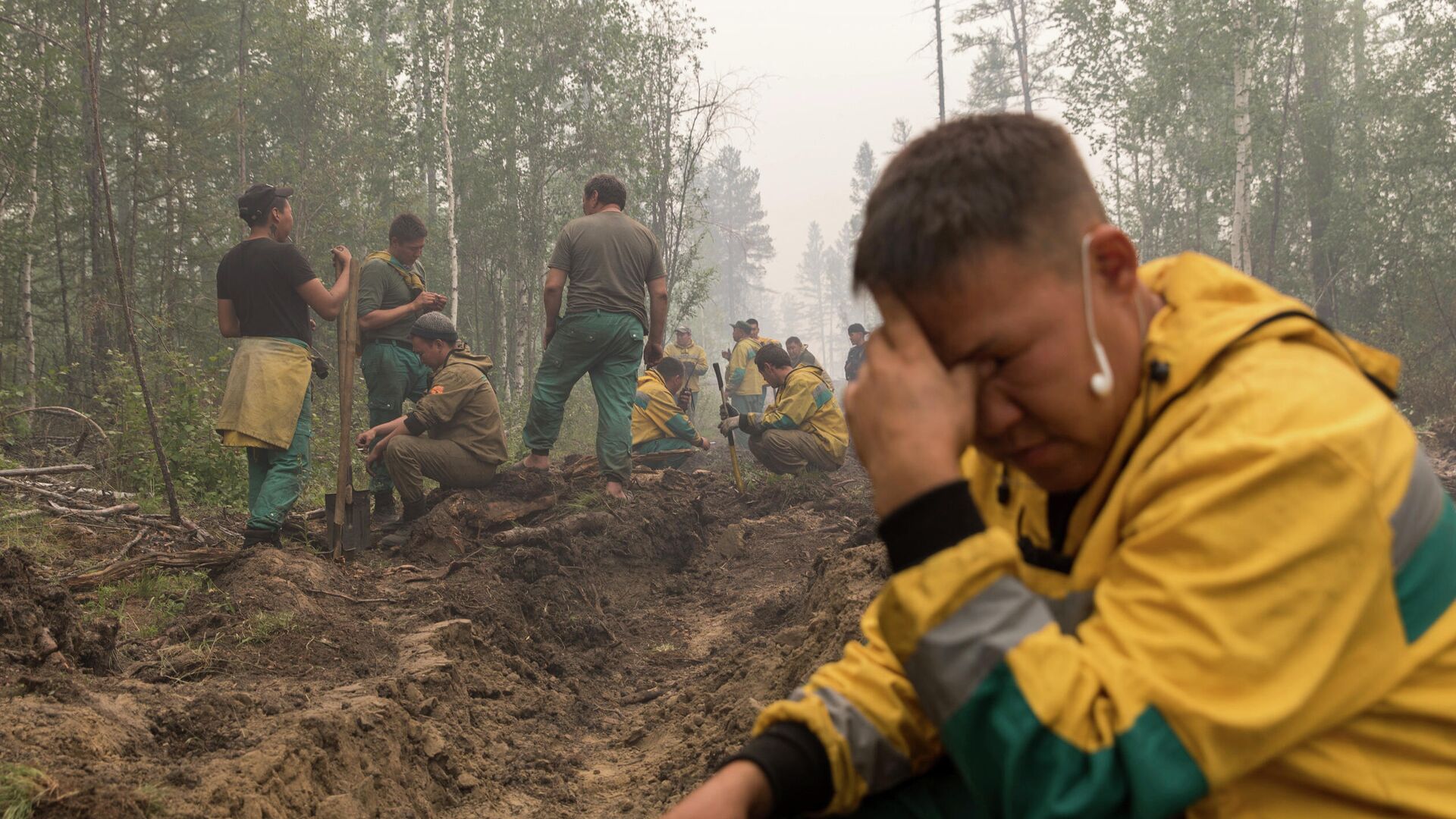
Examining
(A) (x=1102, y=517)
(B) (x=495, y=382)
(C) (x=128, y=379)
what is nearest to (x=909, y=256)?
(A) (x=1102, y=517)

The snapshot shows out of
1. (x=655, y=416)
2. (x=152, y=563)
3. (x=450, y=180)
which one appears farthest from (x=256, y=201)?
(x=450, y=180)

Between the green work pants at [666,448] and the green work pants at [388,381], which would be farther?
the green work pants at [666,448]

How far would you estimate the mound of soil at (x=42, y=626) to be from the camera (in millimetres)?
3311

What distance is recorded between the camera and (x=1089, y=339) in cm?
133

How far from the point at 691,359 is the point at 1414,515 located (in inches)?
727

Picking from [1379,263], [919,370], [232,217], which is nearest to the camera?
[919,370]

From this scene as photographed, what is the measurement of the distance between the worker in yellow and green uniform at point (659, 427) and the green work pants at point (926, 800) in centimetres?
923

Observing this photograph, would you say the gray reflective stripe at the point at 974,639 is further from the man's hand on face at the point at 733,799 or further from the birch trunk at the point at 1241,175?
the birch trunk at the point at 1241,175

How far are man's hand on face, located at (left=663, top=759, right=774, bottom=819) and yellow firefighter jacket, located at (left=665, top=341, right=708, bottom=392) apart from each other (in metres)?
16.4

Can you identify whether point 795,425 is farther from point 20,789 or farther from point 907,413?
point 907,413

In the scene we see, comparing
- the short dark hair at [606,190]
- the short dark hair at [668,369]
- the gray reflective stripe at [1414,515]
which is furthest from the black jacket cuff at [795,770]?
the short dark hair at [668,369]

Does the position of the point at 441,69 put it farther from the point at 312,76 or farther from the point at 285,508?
the point at 285,508

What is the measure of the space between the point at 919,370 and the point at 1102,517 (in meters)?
0.35

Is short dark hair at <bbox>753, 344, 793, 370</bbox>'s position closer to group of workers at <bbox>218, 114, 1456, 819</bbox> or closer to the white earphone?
group of workers at <bbox>218, 114, 1456, 819</bbox>
